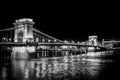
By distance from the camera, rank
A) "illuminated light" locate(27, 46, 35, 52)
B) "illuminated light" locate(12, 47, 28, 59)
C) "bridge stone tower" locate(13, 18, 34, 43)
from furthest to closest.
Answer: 1. "bridge stone tower" locate(13, 18, 34, 43)
2. "illuminated light" locate(27, 46, 35, 52)
3. "illuminated light" locate(12, 47, 28, 59)

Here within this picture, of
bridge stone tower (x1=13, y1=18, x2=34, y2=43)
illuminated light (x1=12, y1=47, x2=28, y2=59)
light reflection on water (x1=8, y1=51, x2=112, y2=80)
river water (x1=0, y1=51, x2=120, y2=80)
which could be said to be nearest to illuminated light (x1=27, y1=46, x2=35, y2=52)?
illuminated light (x1=12, y1=47, x2=28, y2=59)

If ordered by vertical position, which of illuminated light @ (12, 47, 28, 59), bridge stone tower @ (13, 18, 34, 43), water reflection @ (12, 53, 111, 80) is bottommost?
water reflection @ (12, 53, 111, 80)

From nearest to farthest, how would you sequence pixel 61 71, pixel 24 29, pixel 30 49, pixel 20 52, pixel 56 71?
pixel 61 71 → pixel 56 71 → pixel 20 52 → pixel 30 49 → pixel 24 29

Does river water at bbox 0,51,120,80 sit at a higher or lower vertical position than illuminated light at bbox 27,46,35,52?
lower

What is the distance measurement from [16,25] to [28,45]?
381 inches

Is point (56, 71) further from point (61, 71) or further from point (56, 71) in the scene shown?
point (61, 71)

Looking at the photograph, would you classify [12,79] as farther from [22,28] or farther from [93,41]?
[93,41]

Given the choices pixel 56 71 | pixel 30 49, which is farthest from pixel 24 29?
pixel 56 71

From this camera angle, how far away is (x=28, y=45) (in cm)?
3694

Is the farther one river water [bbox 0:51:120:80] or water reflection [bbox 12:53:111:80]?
water reflection [bbox 12:53:111:80]

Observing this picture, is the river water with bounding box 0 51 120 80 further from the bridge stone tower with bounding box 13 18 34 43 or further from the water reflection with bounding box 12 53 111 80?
the bridge stone tower with bounding box 13 18 34 43

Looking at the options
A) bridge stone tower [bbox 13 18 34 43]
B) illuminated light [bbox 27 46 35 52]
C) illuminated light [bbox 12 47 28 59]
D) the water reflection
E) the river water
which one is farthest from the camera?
bridge stone tower [bbox 13 18 34 43]

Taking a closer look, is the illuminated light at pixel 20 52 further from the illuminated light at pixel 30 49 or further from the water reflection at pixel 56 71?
the water reflection at pixel 56 71

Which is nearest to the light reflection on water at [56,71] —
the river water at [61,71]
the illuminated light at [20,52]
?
the river water at [61,71]
